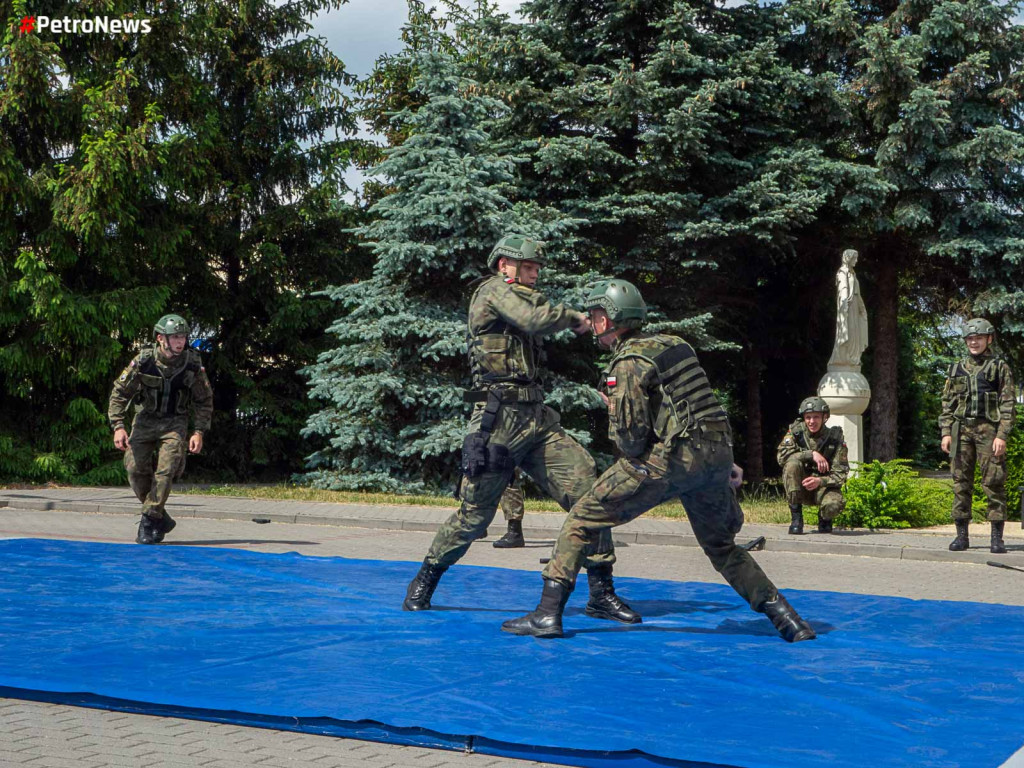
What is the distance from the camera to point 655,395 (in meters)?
6.49


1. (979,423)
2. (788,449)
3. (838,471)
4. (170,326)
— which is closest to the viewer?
(170,326)

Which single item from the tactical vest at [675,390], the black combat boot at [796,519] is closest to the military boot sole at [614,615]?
the tactical vest at [675,390]

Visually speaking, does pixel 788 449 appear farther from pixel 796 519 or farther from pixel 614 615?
pixel 614 615

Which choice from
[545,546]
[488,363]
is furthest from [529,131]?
[488,363]

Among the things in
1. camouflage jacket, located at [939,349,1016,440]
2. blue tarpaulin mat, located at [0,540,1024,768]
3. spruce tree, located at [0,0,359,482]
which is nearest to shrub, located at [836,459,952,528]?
camouflage jacket, located at [939,349,1016,440]

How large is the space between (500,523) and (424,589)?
7004 mm

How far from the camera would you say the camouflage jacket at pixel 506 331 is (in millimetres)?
7223

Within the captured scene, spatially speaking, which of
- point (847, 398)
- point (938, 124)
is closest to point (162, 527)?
point (847, 398)

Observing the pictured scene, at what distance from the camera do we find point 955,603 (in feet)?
26.8

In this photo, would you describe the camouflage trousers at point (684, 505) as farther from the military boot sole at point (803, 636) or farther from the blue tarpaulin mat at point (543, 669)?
the blue tarpaulin mat at point (543, 669)

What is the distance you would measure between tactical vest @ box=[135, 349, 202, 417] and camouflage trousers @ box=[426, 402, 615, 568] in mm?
4729

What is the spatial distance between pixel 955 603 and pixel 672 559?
146 inches

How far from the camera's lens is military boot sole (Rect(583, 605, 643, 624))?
7.27 meters

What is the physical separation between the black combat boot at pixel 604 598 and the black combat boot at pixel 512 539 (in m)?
4.59
